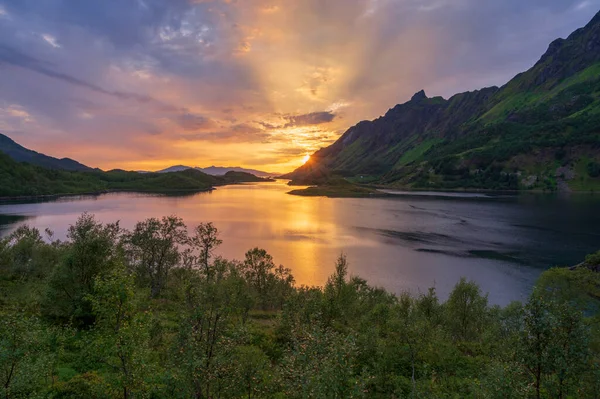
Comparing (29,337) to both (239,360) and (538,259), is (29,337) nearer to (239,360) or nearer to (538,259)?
(239,360)

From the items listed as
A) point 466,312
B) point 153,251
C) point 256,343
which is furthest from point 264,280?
point 466,312

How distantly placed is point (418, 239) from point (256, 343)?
101 m

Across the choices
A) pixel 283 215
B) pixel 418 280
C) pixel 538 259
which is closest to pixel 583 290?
pixel 418 280

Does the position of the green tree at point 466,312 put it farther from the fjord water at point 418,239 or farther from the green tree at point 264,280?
the green tree at point 264,280

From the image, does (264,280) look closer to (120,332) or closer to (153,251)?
(153,251)

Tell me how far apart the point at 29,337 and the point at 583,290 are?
71074mm

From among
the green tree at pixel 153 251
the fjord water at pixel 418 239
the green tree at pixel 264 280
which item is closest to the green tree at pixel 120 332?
the green tree at pixel 153 251

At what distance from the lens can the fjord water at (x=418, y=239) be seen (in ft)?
266

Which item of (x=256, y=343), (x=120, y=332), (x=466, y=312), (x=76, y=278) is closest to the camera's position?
(x=120, y=332)

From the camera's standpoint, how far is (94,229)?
34844mm

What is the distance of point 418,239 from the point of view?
120 m

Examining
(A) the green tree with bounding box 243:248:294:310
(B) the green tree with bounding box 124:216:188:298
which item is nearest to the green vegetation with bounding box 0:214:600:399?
(B) the green tree with bounding box 124:216:188:298

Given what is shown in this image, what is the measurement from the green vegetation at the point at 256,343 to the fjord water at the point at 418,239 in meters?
Answer: 30.8

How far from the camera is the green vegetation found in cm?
1438
